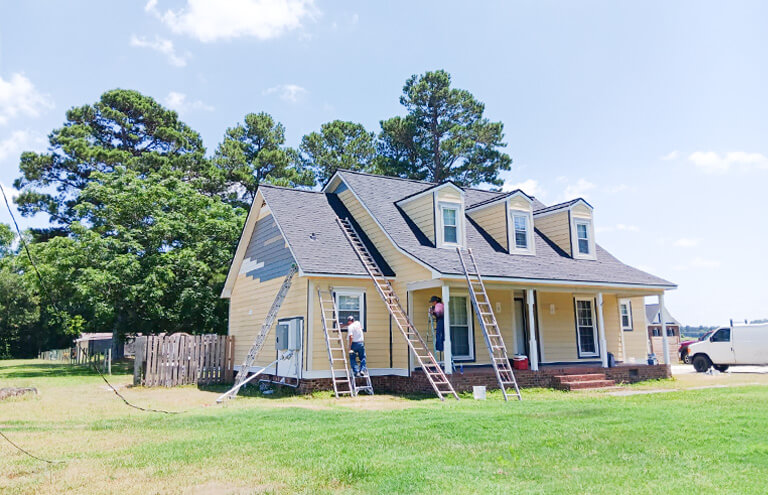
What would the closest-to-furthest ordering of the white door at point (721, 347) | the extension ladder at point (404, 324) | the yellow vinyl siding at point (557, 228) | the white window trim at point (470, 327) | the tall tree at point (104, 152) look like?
1. the extension ladder at point (404, 324)
2. the white window trim at point (470, 327)
3. the yellow vinyl siding at point (557, 228)
4. the white door at point (721, 347)
5. the tall tree at point (104, 152)

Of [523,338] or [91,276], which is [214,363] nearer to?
[91,276]

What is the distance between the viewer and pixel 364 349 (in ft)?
49.1

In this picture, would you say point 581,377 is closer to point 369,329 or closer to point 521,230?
point 521,230

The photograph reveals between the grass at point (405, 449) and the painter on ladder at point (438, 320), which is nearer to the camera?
the grass at point (405, 449)

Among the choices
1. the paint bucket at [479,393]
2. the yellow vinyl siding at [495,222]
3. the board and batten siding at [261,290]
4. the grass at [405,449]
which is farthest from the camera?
the yellow vinyl siding at [495,222]

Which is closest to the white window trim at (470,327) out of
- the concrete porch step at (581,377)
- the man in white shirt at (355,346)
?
the concrete porch step at (581,377)

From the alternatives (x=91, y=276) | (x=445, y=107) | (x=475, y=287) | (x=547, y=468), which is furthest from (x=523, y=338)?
(x=445, y=107)

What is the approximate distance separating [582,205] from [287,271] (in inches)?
435

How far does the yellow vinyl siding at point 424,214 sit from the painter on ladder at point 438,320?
2.55 meters

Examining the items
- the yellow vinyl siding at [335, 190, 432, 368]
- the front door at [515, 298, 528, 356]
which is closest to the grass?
the yellow vinyl siding at [335, 190, 432, 368]

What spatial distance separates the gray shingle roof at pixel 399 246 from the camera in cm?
1603

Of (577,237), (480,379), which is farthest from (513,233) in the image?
(480,379)

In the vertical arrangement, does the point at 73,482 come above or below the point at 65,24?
below

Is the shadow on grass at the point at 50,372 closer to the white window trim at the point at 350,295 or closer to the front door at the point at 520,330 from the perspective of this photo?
the white window trim at the point at 350,295
